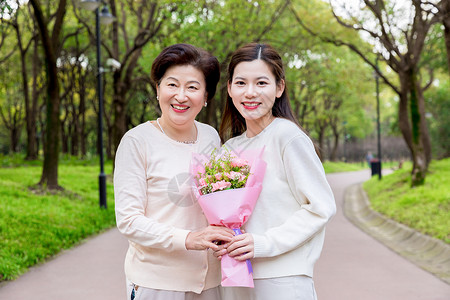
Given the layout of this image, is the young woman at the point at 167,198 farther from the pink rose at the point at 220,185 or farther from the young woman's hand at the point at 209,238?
the pink rose at the point at 220,185

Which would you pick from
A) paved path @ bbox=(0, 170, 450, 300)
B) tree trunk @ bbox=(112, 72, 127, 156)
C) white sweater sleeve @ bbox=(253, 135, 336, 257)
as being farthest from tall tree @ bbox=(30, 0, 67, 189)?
white sweater sleeve @ bbox=(253, 135, 336, 257)

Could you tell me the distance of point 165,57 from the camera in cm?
253

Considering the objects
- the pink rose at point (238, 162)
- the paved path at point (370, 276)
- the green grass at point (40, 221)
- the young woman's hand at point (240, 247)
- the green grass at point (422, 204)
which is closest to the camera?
the young woman's hand at point (240, 247)

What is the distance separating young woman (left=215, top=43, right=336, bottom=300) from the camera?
2232 mm

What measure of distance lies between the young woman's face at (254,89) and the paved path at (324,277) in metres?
3.75

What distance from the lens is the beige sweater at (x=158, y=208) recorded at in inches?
94.2

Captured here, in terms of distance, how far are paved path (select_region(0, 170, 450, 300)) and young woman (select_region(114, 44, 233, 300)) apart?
11.4 feet

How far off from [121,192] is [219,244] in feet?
1.80

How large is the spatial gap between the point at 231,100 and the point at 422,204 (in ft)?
31.5

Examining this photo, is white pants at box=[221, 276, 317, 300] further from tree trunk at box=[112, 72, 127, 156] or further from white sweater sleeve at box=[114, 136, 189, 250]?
tree trunk at box=[112, 72, 127, 156]

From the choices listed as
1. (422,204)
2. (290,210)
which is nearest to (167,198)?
(290,210)

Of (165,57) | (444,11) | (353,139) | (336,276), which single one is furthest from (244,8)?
(353,139)

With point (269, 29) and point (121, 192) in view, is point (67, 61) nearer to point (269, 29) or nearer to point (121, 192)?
point (269, 29)

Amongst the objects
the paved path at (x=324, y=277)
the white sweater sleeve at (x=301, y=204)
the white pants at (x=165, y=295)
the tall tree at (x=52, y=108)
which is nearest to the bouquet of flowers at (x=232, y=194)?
the white sweater sleeve at (x=301, y=204)
